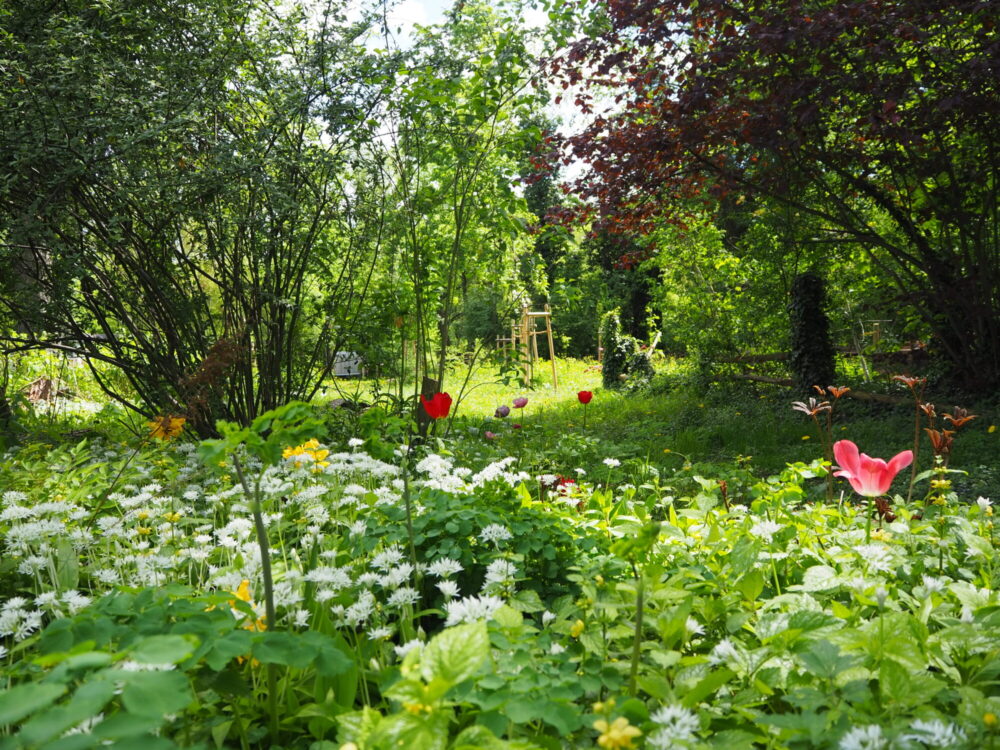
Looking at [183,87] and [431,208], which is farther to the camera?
[431,208]

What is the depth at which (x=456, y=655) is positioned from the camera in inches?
34.4

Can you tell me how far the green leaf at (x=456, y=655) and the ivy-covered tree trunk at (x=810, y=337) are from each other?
609 cm

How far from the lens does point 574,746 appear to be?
1087mm

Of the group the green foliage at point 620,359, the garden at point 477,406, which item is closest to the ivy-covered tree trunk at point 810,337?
the garden at point 477,406

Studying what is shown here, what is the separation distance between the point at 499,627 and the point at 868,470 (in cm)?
110

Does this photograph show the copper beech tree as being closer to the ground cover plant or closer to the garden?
the garden

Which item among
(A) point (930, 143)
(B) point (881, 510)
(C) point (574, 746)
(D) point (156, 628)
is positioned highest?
(A) point (930, 143)

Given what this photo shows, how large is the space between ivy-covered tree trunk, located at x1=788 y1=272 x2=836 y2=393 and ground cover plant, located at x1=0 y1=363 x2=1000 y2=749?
4.52 m

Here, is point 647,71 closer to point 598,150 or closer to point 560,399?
point 598,150

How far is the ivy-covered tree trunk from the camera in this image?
6258 mm

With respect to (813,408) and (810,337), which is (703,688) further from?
(810,337)

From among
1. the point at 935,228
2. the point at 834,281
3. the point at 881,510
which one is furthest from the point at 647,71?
the point at 881,510

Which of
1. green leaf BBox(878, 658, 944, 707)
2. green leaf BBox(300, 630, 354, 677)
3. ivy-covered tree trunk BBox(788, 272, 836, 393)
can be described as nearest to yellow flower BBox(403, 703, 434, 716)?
green leaf BBox(300, 630, 354, 677)

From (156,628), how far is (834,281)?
7863mm
